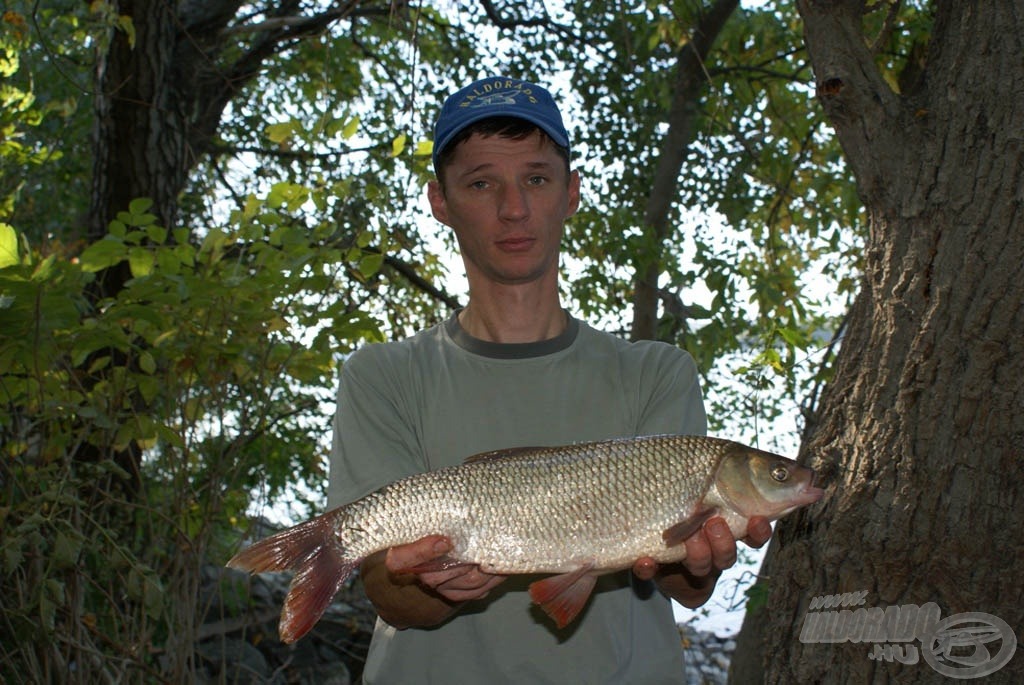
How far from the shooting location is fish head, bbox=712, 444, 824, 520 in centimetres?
205

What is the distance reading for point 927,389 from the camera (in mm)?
2938

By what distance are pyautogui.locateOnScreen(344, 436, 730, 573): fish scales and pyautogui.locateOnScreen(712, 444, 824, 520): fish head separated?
0.04m

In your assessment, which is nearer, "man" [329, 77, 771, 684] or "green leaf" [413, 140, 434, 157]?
"man" [329, 77, 771, 684]

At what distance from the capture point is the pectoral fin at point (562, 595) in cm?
194

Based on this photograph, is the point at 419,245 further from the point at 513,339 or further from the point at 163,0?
the point at 513,339

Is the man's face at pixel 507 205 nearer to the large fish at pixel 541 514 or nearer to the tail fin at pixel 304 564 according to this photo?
the large fish at pixel 541 514

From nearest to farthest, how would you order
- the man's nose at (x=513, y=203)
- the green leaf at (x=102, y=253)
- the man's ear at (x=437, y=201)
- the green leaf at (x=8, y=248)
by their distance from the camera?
the man's nose at (x=513, y=203)
the man's ear at (x=437, y=201)
the green leaf at (x=8, y=248)
the green leaf at (x=102, y=253)

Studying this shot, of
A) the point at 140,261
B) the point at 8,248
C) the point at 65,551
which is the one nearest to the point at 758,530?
the point at 65,551

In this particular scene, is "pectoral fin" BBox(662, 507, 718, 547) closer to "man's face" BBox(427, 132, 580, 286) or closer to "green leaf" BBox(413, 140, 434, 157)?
"man's face" BBox(427, 132, 580, 286)

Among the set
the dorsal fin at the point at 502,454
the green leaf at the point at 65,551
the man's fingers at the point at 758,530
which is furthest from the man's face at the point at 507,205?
the green leaf at the point at 65,551

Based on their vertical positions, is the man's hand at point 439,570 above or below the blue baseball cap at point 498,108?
below

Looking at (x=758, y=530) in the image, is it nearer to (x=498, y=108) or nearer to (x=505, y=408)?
(x=505, y=408)

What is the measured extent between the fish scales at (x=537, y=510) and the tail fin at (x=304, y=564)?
0.12 feet

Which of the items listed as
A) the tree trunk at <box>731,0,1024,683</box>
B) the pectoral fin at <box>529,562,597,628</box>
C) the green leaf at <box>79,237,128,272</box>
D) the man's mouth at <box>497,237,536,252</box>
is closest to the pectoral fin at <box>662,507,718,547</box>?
the pectoral fin at <box>529,562,597,628</box>
